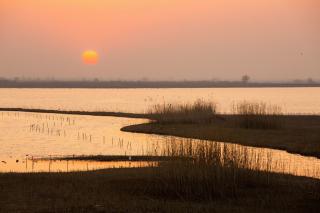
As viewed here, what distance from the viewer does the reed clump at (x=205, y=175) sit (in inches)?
714

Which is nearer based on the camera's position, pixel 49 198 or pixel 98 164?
pixel 49 198

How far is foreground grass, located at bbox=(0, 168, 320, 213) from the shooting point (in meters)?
16.0

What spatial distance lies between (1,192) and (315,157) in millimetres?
17132

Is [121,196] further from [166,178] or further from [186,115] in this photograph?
[186,115]

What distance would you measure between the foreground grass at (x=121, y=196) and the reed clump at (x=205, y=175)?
27 cm

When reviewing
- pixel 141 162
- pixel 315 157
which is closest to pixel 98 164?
pixel 141 162

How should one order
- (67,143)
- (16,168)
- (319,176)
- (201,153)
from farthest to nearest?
(67,143), (16,168), (319,176), (201,153)

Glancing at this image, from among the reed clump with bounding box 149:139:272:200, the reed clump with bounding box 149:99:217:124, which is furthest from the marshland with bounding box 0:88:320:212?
the reed clump with bounding box 149:99:217:124

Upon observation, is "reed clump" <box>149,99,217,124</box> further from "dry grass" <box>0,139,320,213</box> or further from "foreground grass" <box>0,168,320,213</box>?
"foreground grass" <box>0,168,320,213</box>

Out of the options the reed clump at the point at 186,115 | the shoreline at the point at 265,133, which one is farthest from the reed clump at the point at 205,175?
the reed clump at the point at 186,115

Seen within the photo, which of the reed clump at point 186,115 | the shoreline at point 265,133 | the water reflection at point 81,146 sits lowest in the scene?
the water reflection at point 81,146

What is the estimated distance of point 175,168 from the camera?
18.8 metres

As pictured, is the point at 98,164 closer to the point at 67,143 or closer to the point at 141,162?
the point at 141,162

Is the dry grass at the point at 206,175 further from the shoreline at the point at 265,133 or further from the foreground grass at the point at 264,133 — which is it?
the foreground grass at the point at 264,133
